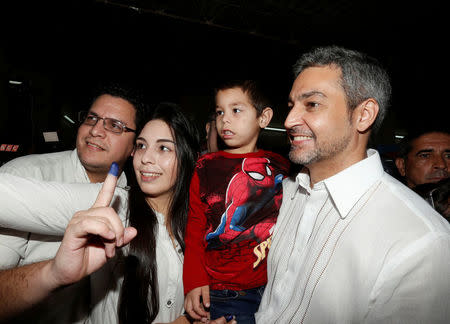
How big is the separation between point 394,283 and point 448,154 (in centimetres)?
245

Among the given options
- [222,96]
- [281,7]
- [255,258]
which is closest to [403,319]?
[255,258]

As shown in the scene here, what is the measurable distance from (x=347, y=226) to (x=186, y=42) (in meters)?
7.75

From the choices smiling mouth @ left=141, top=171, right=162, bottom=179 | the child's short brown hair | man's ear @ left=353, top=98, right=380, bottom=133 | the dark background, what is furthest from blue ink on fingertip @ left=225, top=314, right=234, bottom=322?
the dark background

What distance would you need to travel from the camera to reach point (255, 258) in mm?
1765

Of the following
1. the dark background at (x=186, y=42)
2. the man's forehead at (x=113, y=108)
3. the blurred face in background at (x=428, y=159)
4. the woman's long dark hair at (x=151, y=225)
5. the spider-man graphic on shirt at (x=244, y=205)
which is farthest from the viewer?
the dark background at (x=186, y=42)

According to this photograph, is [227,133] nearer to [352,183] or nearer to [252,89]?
[252,89]

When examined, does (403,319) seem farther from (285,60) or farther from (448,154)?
(285,60)

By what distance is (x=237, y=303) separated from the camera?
5.52 ft

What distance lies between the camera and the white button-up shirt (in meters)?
0.99

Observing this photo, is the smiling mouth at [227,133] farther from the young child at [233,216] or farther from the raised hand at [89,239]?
the raised hand at [89,239]

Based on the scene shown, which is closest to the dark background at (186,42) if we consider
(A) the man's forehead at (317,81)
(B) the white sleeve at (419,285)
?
(A) the man's forehead at (317,81)

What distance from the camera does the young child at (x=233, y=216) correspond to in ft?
5.53

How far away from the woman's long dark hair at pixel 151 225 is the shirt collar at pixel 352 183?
116cm

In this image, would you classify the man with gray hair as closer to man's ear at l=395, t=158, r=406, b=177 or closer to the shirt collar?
the shirt collar
